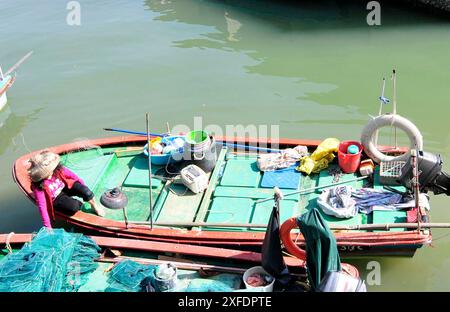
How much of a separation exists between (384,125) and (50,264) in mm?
4900

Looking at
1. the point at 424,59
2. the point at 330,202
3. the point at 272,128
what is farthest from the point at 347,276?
the point at 424,59

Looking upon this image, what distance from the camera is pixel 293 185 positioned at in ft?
25.6

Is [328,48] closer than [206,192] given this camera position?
No

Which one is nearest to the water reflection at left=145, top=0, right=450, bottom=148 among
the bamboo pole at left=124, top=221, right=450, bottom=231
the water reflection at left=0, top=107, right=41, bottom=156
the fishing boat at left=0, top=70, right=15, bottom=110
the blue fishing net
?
the bamboo pole at left=124, top=221, right=450, bottom=231

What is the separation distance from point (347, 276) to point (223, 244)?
81.1 inches

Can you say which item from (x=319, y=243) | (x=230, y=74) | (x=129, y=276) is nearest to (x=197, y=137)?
(x=129, y=276)

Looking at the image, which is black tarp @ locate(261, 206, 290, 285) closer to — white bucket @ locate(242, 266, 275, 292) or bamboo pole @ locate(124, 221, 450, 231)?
white bucket @ locate(242, 266, 275, 292)

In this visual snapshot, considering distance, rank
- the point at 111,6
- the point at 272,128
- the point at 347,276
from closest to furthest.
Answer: the point at 347,276
the point at 272,128
the point at 111,6

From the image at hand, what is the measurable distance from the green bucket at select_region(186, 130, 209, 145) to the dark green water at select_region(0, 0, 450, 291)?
116 inches

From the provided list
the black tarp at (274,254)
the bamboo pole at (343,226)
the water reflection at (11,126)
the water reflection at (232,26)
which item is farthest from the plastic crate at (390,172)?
the water reflection at (232,26)

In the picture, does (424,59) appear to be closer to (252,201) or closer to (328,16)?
(328,16)

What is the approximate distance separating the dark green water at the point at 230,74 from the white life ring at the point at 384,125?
143cm

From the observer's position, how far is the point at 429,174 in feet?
23.4

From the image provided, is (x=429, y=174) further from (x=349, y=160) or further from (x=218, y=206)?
(x=218, y=206)
